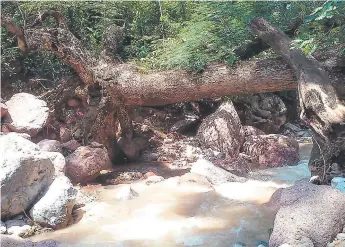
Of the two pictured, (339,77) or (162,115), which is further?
(162,115)

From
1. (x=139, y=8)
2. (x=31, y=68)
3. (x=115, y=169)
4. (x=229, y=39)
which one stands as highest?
(x=139, y=8)

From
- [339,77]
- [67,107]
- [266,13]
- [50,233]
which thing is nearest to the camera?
[50,233]

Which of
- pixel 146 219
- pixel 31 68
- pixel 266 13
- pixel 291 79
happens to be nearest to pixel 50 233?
pixel 146 219

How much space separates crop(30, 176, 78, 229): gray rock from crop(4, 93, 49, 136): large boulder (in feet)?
7.33

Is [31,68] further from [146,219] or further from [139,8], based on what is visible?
[146,219]

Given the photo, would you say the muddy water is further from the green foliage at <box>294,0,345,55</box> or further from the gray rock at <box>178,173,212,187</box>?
the green foliage at <box>294,0,345,55</box>

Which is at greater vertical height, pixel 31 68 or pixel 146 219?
pixel 31 68

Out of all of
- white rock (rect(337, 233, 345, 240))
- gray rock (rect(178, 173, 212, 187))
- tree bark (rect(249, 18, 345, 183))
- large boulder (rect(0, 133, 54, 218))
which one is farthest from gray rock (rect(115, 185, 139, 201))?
white rock (rect(337, 233, 345, 240))

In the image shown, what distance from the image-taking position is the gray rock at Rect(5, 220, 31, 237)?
465 cm

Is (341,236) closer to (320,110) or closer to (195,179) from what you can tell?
(320,110)

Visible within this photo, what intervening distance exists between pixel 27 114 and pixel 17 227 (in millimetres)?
2828

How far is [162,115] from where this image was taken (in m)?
9.55

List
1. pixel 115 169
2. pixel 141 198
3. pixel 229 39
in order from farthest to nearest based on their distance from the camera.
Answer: pixel 115 169, pixel 229 39, pixel 141 198

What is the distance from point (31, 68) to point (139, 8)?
2669mm
